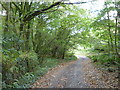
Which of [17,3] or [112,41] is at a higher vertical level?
[17,3]

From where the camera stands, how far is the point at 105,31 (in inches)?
237

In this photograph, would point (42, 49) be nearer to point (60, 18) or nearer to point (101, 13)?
→ point (60, 18)

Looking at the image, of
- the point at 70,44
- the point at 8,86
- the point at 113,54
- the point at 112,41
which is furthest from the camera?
the point at 70,44

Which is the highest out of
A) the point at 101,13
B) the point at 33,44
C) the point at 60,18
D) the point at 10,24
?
the point at 60,18

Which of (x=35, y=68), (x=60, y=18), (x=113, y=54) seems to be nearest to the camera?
(x=113, y=54)

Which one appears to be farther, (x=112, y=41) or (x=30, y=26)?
(x=30, y=26)

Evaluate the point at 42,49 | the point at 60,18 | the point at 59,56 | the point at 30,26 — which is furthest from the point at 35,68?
the point at 59,56

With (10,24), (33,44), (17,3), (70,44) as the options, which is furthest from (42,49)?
(70,44)

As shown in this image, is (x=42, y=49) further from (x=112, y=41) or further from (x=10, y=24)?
(x=112, y=41)

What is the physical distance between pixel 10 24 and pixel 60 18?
572 centimetres

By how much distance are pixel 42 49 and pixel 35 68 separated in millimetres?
1755

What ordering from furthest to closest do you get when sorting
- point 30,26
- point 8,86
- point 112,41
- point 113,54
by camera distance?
point 30,26, point 112,41, point 113,54, point 8,86

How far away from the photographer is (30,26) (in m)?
8.52

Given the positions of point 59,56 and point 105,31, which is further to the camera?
point 59,56
